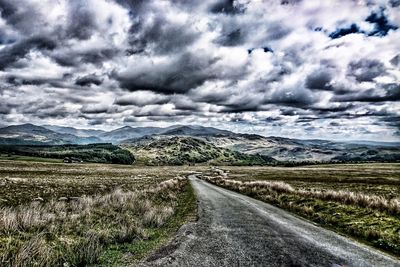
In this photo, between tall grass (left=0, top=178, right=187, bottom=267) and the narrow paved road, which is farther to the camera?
the narrow paved road

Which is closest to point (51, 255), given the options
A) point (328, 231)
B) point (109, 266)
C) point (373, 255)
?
point (109, 266)

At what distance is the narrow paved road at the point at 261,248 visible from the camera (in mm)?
10785

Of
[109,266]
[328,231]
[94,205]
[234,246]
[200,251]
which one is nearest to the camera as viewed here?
[109,266]

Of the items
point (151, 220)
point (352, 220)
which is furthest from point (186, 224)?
point (352, 220)

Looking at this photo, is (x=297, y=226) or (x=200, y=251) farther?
(x=297, y=226)

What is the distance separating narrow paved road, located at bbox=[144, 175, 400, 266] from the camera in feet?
35.4

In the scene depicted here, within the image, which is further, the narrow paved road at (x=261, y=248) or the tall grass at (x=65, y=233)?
the narrow paved road at (x=261, y=248)

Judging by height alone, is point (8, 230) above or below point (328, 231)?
above

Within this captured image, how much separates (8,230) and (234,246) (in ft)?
31.0

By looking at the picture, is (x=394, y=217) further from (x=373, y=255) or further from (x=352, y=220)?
(x=373, y=255)

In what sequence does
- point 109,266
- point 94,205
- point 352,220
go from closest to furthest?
point 109,266 < point 352,220 < point 94,205

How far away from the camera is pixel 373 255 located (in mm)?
12305

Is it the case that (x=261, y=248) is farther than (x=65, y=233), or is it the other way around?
(x=65, y=233)

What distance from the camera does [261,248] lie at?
12.5 m
